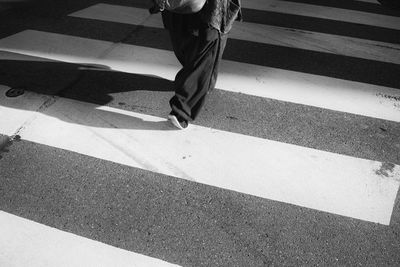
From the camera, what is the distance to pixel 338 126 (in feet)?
10.0

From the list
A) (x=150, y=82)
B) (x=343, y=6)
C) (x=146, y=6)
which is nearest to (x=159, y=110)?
(x=150, y=82)

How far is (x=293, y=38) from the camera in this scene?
459cm

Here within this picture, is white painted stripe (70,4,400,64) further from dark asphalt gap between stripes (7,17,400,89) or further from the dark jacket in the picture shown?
the dark jacket

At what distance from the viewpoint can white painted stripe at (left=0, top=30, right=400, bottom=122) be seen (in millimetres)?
3383

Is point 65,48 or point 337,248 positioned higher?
point 65,48

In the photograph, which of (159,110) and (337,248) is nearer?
(337,248)

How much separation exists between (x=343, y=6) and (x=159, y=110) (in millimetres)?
4095

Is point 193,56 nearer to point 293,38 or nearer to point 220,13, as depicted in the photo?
point 220,13

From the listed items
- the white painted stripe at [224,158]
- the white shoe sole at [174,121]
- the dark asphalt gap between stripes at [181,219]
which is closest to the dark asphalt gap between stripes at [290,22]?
the white painted stripe at [224,158]

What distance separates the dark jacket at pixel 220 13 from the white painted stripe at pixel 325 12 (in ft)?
10.4

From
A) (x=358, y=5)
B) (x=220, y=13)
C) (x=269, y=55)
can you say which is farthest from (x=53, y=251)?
(x=358, y=5)

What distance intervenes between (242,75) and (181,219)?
2.06m

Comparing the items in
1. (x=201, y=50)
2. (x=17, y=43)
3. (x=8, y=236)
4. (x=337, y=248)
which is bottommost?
(x=337, y=248)

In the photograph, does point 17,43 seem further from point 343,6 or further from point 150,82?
point 343,6
